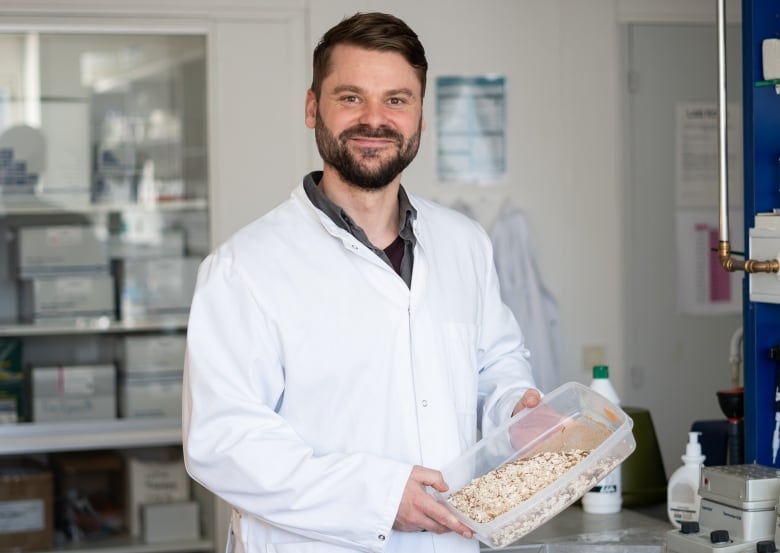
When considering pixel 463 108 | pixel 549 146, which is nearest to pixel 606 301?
pixel 549 146

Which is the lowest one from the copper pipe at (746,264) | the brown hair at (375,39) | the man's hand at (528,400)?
the man's hand at (528,400)

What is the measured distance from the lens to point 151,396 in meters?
4.00

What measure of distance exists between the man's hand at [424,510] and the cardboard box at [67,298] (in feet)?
7.63

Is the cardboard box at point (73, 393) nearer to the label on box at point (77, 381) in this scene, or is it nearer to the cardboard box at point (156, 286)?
the label on box at point (77, 381)

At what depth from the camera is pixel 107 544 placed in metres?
3.96

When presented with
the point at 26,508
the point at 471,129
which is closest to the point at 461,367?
the point at 471,129

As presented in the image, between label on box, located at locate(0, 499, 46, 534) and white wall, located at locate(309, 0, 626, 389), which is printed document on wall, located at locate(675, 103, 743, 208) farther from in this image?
label on box, located at locate(0, 499, 46, 534)

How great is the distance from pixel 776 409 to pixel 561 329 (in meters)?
1.74

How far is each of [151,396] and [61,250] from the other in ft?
1.91

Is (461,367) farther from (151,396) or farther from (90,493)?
(90,493)

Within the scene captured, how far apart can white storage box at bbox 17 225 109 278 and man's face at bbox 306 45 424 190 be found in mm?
2100

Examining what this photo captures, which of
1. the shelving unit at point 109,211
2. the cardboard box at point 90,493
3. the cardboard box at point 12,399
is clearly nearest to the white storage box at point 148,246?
the shelving unit at point 109,211

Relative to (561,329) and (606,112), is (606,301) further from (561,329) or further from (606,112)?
(606,112)

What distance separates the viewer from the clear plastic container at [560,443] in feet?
6.04
